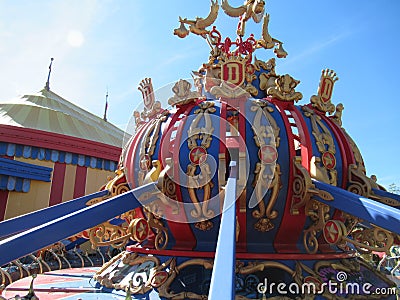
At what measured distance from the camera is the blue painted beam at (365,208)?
3.06m

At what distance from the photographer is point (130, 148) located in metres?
5.18

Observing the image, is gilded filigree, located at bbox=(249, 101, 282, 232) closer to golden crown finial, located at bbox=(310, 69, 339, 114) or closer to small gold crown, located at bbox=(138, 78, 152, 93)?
golden crown finial, located at bbox=(310, 69, 339, 114)

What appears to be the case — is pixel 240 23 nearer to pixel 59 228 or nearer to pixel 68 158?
pixel 59 228

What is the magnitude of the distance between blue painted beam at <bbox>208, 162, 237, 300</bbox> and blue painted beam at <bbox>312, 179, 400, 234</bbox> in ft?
4.02

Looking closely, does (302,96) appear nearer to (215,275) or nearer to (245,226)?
A: (245,226)

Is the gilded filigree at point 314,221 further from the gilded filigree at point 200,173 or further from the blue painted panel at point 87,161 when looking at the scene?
the blue painted panel at point 87,161

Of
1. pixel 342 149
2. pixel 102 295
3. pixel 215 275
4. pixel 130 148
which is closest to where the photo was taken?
pixel 215 275

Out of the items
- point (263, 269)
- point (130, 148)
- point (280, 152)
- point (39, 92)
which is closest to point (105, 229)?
point (130, 148)

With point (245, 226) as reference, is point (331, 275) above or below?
below

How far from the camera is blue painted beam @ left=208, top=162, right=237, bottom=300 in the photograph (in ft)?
6.00

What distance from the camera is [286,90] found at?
194 inches

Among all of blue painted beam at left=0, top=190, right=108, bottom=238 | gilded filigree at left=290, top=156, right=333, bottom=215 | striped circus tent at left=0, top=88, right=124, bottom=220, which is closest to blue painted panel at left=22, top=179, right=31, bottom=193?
striped circus tent at left=0, top=88, right=124, bottom=220

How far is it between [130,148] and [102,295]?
6.84 feet

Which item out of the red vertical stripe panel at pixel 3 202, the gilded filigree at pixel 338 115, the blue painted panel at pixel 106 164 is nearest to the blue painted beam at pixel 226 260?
the gilded filigree at pixel 338 115
